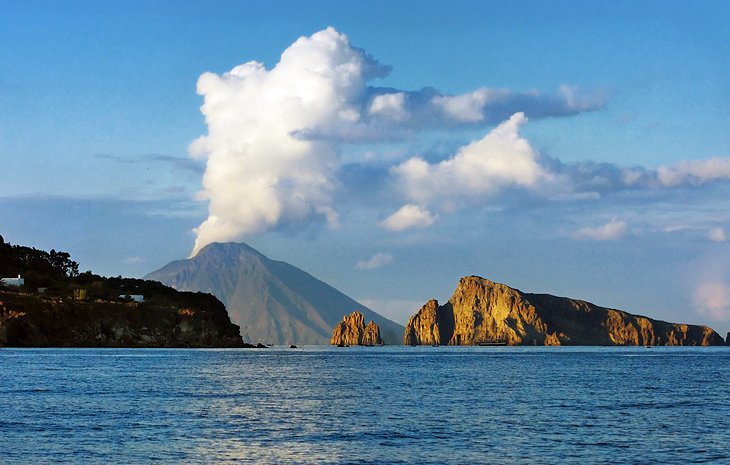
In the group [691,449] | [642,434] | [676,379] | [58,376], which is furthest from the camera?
[676,379]

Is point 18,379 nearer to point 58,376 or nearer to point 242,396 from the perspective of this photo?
point 58,376

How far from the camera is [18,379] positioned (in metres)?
117

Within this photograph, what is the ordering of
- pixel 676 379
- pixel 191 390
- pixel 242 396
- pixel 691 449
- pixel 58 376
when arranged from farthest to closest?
1. pixel 676 379
2. pixel 58 376
3. pixel 191 390
4. pixel 242 396
5. pixel 691 449

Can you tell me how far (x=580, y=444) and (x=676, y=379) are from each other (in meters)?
88.8

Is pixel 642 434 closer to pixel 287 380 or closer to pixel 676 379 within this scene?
pixel 287 380

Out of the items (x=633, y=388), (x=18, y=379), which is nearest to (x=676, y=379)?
(x=633, y=388)

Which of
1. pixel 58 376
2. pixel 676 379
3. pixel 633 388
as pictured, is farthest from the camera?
pixel 676 379

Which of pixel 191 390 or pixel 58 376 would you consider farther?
pixel 58 376

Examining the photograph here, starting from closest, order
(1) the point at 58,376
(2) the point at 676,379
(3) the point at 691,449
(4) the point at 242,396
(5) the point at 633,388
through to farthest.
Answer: (3) the point at 691,449
(4) the point at 242,396
(5) the point at 633,388
(1) the point at 58,376
(2) the point at 676,379

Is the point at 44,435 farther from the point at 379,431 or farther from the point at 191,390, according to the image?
the point at 191,390

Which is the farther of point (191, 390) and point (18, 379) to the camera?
point (18, 379)

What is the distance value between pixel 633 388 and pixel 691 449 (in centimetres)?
5842

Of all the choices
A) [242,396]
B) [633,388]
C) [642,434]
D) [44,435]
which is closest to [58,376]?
[242,396]

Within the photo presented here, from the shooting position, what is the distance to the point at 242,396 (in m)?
93.3
